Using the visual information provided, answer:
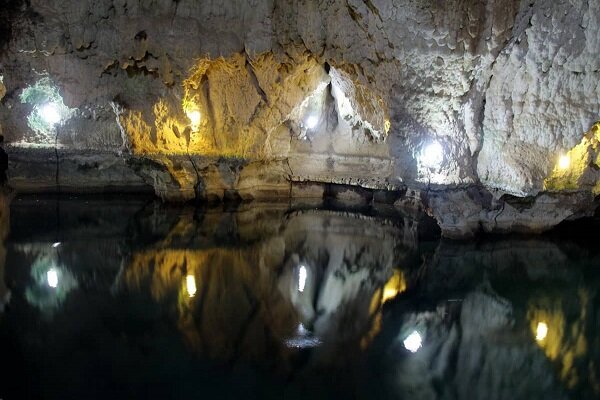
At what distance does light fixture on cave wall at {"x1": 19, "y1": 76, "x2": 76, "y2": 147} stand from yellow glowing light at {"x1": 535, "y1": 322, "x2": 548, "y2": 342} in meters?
11.0

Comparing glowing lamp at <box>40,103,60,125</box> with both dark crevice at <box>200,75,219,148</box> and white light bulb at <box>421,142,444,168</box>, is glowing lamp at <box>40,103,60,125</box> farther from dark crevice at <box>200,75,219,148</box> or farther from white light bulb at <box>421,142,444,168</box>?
white light bulb at <box>421,142,444,168</box>

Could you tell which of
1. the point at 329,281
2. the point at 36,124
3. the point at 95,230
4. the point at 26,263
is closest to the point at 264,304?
the point at 329,281

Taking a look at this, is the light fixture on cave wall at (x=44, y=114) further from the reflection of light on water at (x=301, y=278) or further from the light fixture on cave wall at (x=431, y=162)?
the light fixture on cave wall at (x=431, y=162)

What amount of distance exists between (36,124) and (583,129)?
466 inches

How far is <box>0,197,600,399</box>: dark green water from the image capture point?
180 inches

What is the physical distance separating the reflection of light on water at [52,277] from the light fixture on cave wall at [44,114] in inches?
248

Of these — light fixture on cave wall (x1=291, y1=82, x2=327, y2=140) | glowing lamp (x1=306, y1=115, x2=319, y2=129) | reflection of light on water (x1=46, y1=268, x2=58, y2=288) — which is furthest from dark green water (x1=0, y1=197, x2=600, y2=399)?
glowing lamp (x1=306, y1=115, x2=319, y2=129)

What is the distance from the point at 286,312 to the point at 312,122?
8.45 m

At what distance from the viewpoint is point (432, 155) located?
978cm

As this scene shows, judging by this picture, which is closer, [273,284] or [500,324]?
[500,324]

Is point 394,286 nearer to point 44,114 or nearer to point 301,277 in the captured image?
point 301,277

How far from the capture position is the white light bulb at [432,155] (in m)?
9.66

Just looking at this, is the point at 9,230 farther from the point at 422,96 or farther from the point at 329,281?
the point at 422,96

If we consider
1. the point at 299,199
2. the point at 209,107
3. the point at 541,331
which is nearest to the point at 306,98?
the point at 209,107
